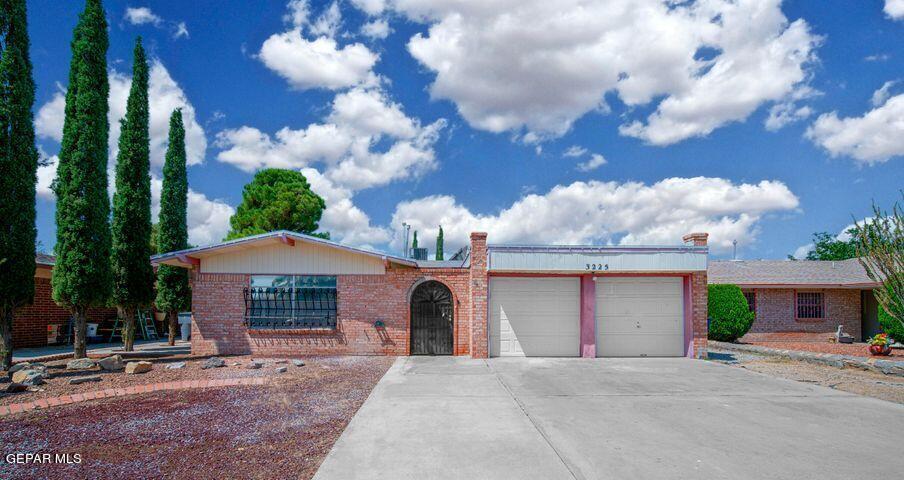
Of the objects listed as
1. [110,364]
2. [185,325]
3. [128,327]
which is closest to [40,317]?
[128,327]

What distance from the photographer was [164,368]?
11.6 metres

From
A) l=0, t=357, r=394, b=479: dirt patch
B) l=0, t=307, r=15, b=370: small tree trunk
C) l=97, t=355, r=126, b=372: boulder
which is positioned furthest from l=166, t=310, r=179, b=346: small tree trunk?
l=0, t=357, r=394, b=479: dirt patch

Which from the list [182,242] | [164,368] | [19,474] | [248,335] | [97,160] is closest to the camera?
[19,474]

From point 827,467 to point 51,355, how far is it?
1765cm

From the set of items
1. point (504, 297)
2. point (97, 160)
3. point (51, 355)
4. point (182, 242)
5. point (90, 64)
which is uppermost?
point (90, 64)

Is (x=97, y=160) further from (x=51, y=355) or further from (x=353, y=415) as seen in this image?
(x=353, y=415)

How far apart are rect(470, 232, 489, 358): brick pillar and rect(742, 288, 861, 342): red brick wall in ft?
45.8

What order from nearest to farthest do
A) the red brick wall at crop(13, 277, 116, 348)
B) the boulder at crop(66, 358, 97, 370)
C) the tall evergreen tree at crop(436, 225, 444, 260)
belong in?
the boulder at crop(66, 358, 97, 370), the red brick wall at crop(13, 277, 116, 348), the tall evergreen tree at crop(436, 225, 444, 260)

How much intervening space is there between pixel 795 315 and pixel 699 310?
35.5 feet

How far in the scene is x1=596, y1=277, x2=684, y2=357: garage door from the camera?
Result: 14.3 metres

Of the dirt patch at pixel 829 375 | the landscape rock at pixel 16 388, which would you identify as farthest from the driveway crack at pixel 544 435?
the landscape rock at pixel 16 388

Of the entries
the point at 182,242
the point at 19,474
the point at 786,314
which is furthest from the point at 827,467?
the point at 182,242

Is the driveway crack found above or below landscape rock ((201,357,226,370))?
above

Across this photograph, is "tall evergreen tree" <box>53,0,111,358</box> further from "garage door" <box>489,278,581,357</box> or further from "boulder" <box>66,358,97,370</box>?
"garage door" <box>489,278,581,357</box>
